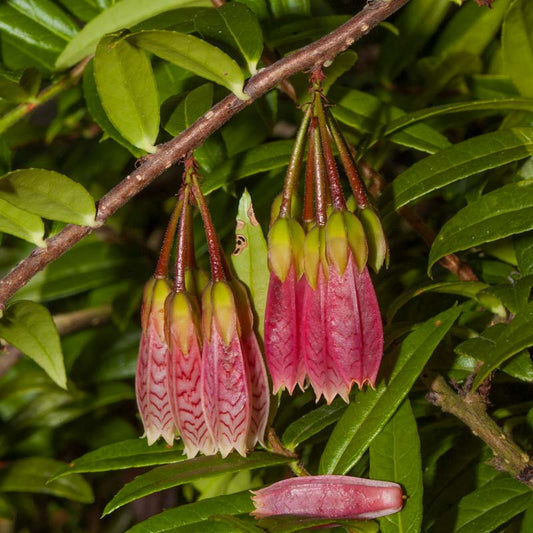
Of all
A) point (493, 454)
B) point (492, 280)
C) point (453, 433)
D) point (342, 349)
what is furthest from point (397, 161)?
point (342, 349)

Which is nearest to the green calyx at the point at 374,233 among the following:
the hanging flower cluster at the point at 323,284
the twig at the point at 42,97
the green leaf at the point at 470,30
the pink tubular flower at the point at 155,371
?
the hanging flower cluster at the point at 323,284

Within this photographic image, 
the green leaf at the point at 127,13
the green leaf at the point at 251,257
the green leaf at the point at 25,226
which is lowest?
the green leaf at the point at 251,257

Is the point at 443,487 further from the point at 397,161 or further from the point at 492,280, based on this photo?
the point at 397,161

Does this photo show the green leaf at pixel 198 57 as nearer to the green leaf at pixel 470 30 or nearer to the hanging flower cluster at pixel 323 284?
the hanging flower cluster at pixel 323 284

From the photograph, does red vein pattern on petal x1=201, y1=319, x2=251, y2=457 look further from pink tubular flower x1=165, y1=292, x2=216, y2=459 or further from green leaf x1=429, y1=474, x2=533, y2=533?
green leaf x1=429, y1=474, x2=533, y2=533

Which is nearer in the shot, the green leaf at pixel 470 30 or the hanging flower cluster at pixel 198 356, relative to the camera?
the hanging flower cluster at pixel 198 356

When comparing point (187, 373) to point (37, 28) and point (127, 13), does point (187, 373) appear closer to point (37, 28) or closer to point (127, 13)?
point (127, 13)

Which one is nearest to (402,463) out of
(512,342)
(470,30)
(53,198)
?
(512,342)
